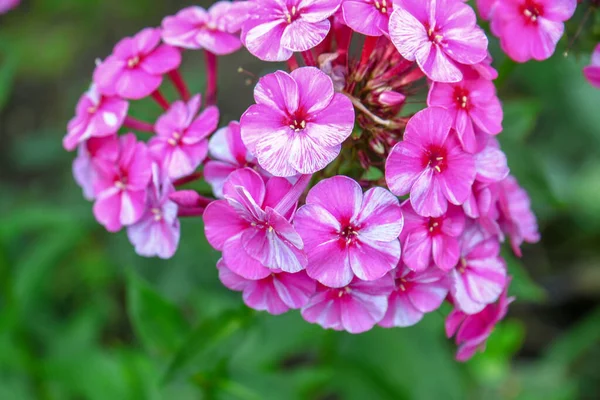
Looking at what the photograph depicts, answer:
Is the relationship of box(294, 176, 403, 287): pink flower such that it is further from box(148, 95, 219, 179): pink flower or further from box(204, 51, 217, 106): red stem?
box(204, 51, 217, 106): red stem

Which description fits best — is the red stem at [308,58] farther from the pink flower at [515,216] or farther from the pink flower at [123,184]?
the pink flower at [515,216]

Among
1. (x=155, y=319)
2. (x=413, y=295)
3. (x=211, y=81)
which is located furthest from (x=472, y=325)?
(x=155, y=319)

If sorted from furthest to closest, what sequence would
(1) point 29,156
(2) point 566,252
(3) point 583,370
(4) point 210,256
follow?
(1) point 29,156 < (2) point 566,252 < (3) point 583,370 < (4) point 210,256

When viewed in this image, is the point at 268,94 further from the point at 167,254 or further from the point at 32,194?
the point at 32,194

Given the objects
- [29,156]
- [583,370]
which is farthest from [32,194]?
[583,370]

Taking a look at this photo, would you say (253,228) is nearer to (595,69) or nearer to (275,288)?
(275,288)

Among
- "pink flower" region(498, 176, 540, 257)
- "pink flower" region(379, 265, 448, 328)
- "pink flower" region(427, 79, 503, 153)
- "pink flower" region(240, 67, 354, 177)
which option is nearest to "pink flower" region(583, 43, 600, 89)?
"pink flower" region(498, 176, 540, 257)
